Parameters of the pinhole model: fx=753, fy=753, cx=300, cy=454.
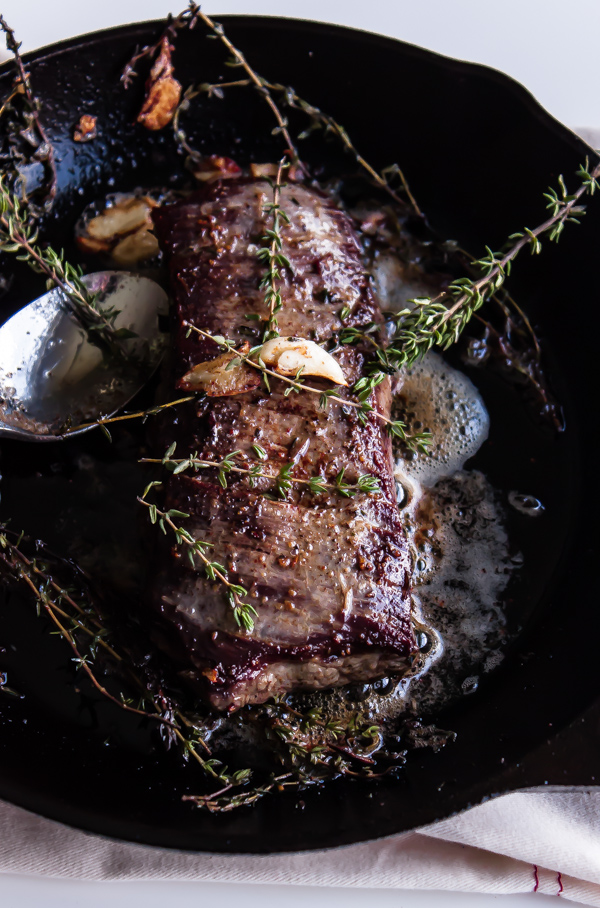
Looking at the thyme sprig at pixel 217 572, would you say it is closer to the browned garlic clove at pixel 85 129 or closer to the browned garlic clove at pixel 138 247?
the browned garlic clove at pixel 138 247

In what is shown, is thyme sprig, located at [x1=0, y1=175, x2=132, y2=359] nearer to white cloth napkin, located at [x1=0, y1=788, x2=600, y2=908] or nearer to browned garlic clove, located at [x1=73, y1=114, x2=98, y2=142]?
browned garlic clove, located at [x1=73, y1=114, x2=98, y2=142]

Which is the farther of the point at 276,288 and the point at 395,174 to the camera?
the point at 395,174

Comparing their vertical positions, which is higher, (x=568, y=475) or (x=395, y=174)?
(x=395, y=174)

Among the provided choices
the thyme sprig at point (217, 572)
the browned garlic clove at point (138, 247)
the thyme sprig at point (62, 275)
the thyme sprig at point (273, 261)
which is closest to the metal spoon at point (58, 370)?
the thyme sprig at point (62, 275)

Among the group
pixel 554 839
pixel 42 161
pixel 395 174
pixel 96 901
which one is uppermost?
pixel 395 174

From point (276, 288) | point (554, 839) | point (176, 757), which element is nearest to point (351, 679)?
point (176, 757)

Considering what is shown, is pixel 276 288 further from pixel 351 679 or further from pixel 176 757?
pixel 176 757
